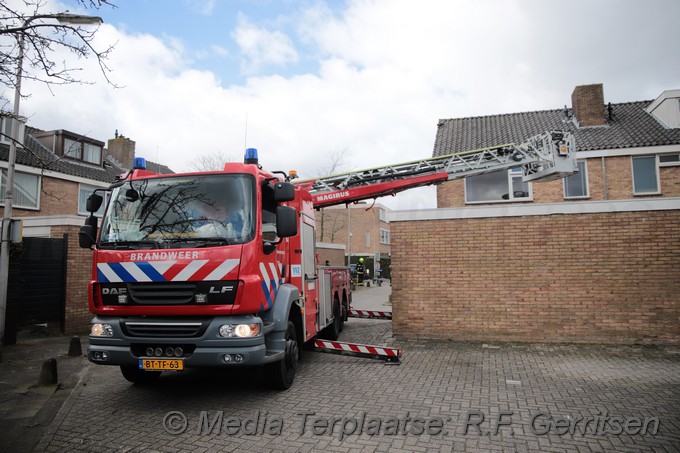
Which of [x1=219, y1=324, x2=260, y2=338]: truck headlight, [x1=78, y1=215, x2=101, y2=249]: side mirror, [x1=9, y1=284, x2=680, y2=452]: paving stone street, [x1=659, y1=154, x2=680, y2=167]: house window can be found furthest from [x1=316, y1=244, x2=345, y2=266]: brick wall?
[x1=219, y1=324, x2=260, y2=338]: truck headlight

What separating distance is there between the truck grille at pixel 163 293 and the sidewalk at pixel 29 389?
167 cm

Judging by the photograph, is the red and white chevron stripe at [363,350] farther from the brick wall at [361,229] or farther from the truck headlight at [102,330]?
the brick wall at [361,229]

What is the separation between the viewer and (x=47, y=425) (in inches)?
182

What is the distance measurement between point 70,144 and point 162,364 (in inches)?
863

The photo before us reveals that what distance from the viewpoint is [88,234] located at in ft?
17.7

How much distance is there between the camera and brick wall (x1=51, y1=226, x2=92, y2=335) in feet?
34.9

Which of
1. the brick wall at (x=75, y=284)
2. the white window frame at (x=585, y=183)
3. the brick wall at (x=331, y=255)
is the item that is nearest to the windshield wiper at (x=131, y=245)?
the brick wall at (x=75, y=284)

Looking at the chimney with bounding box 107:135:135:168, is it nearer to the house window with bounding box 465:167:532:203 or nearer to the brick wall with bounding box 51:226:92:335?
the brick wall with bounding box 51:226:92:335

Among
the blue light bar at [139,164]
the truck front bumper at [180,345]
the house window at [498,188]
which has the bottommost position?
the truck front bumper at [180,345]

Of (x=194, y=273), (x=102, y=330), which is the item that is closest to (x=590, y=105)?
(x=194, y=273)

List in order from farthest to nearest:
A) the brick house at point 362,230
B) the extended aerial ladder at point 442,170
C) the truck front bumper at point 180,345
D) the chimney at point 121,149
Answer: the brick house at point 362,230 → the chimney at point 121,149 → the extended aerial ladder at point 442,170 → the truck front bumper at point 180,345

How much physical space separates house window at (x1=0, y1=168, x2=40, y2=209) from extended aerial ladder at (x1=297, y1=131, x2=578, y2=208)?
15.8m

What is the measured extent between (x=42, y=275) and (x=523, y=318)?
11198mm

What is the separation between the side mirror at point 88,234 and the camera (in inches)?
209
